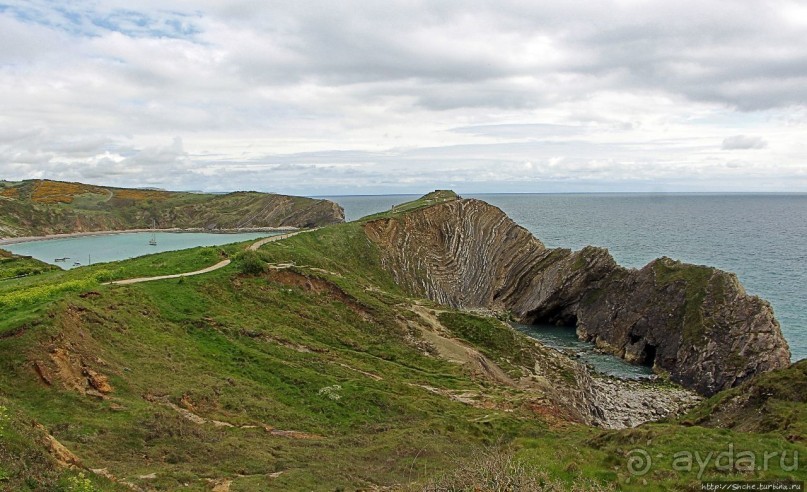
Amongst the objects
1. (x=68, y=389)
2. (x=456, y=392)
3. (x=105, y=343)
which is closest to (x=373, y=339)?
(x=456, y=392)

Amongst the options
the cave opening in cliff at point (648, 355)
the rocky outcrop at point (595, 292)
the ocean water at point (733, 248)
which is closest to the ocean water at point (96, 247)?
the rocky outcrop at point (595, 292)

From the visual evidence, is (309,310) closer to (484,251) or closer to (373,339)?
(373,339)

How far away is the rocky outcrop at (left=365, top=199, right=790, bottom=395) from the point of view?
50156mm

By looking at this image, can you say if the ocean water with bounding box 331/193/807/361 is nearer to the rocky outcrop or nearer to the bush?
the rocky outcrop

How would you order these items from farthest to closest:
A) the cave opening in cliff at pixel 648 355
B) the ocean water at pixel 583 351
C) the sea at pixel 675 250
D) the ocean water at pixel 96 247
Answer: the ocean water at pixel 96 247 → the sea at pixel 675 250 → the cave opening in cliff at pixel 648 355 → the ocean water at pixel 583 351

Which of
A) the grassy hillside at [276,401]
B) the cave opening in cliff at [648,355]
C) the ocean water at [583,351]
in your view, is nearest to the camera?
the grassy hillside at [276,401]

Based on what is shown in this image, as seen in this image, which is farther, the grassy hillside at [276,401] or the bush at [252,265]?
the bush at [252,265]

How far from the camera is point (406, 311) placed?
4797 cm

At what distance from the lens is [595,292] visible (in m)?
68.9

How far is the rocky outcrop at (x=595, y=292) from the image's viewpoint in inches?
1975

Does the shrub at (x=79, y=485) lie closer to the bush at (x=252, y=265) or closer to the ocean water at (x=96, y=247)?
the bush at (x=252, y=265)

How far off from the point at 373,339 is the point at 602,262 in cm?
3910

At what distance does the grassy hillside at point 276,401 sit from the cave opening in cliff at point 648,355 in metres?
18.8

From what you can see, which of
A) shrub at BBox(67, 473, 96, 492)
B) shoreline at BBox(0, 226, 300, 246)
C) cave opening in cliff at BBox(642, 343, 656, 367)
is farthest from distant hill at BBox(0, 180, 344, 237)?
shrub at BBox(67, 473, 96, 492)
